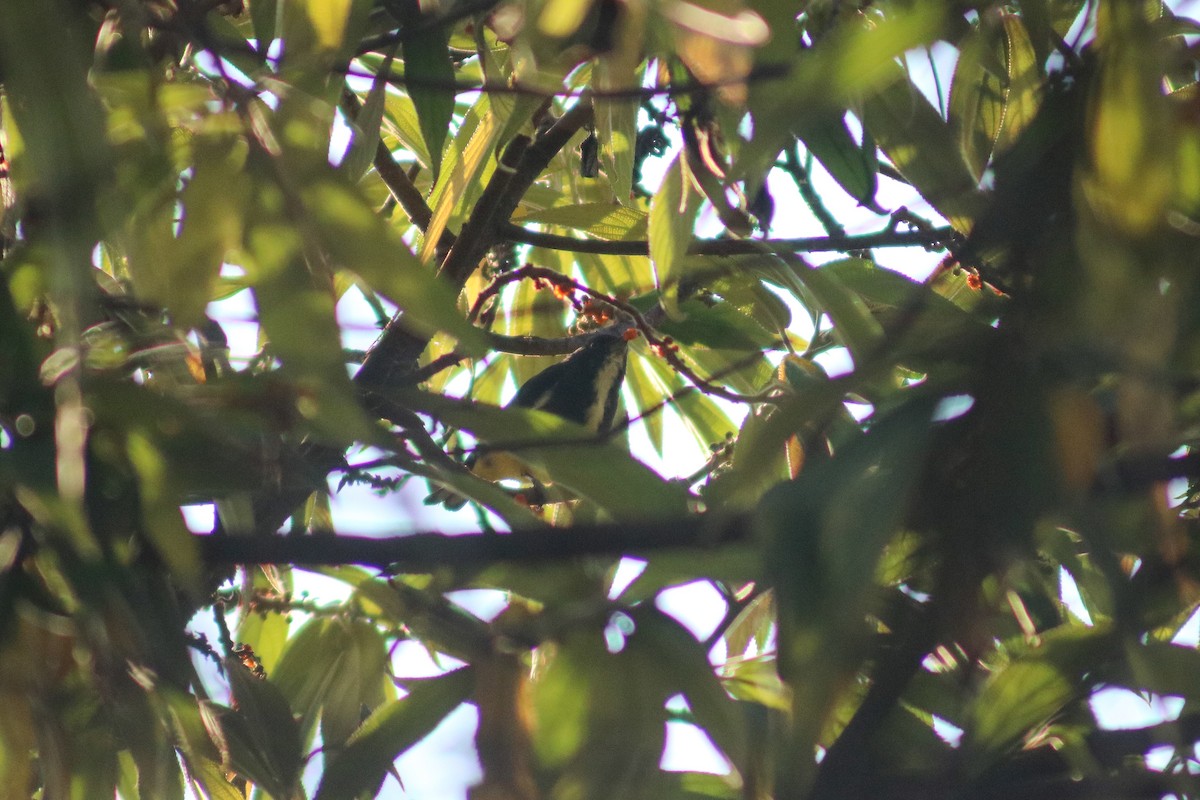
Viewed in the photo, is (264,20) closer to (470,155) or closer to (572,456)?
(470,155)

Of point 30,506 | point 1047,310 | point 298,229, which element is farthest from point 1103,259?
point 30,506

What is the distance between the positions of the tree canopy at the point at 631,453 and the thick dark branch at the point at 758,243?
0.09 m

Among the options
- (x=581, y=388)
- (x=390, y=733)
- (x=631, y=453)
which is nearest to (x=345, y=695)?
(x=390, y=733)

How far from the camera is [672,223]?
668 millimetres

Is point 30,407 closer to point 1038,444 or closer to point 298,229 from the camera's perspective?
point 298,229

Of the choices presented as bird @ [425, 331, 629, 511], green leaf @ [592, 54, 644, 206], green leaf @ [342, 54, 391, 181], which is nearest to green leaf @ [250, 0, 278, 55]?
green leaf @ [342, 54, 391, 181]

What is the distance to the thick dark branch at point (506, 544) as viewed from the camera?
0.41 metres

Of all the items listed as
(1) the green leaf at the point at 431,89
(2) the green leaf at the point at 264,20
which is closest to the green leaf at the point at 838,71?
(1) the green leaf at the point at 431,89

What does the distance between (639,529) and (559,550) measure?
0.09 feet

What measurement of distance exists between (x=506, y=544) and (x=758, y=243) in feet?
1.72

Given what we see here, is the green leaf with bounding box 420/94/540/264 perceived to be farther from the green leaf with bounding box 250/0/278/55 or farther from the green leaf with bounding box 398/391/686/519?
the green leaf with bounding box 398/391/686/519

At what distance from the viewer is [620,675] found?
1.56ft

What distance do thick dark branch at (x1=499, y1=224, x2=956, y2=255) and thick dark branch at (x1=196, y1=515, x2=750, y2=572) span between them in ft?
1.04

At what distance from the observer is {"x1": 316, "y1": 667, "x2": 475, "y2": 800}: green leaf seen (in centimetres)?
59
